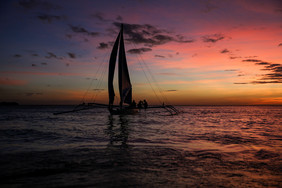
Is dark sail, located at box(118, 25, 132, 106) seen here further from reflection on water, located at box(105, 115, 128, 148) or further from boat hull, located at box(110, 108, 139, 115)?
reflection on water, located at box(105, 115, 128, 148)

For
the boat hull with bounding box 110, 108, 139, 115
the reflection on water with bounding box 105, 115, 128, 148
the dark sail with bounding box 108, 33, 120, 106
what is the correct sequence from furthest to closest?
the boat hull with bounding box 110, 108, 139, 115, the dark sail with bounding box 108, 33, 120, 106, the reflection on water with bounding box 105, 115, 128, 148

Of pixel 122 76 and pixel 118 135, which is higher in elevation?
pixel 122 76

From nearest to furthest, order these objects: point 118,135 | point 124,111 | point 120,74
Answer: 1. point 118,135
2. point 120,74
3. point 124,111

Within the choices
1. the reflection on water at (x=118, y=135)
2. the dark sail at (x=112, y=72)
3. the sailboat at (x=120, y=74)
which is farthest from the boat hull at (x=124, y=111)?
A: the reflection on water at (x=118, y=135)

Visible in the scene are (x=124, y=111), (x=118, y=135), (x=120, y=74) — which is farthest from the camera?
(x=124, y=111)

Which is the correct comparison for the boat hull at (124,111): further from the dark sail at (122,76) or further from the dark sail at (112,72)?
the dark sail at (112,72)

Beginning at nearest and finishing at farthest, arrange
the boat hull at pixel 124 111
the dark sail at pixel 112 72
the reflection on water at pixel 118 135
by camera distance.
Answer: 1. the reflection on water at pixel 118 135
2. the dark sail at pixel 112 72
3. the boat hull at pixel 124 111

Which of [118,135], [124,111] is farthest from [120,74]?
[118,135]

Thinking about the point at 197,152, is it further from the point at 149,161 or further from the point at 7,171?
the point at 7,171

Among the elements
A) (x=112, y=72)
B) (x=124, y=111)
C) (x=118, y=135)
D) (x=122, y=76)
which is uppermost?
(x=112, y=72)

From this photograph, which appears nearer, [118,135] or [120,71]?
[118,135]

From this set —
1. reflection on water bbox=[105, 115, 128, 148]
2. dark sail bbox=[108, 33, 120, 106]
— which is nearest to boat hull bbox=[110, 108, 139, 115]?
dark sail bbox=[108, 33, 120, 106]

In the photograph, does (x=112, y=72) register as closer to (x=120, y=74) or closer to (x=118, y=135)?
(x=120, y=74)

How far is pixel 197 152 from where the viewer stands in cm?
1121
